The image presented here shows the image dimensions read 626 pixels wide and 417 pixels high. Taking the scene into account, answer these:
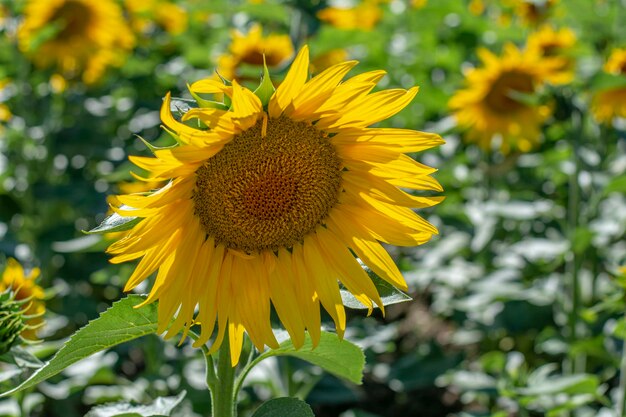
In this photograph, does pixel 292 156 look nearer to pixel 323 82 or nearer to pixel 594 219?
pixel 323 82

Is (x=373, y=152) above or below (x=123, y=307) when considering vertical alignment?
above

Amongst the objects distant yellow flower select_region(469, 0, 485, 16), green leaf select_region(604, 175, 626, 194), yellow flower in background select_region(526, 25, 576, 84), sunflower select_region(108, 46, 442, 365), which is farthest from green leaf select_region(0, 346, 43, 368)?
distant yellow flower select_region(469, 0, 485, 16)

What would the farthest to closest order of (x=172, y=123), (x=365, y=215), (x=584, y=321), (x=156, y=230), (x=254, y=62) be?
1. (x=254, y=62)
2. (x=584, y=321)
3. (x=365, y=215)
4. (x=156, y=230)
5. (x=172, y=123)

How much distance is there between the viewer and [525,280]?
3451 mm

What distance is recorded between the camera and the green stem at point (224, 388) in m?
1.52

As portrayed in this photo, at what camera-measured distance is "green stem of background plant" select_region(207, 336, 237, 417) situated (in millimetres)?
1518

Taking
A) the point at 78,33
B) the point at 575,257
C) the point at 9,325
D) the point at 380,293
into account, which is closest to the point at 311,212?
the point at 380,293

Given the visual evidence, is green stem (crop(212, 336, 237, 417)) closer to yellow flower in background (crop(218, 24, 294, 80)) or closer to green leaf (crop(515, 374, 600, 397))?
green leaf (crop(515, 374, 600, 397))

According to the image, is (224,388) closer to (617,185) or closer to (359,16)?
(617,185)

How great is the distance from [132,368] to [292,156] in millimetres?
2658

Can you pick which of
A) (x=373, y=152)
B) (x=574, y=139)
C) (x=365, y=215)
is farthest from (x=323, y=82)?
(x=574, y=139)

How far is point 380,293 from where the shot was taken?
1.51 metres

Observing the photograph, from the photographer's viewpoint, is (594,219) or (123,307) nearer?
(123,307)

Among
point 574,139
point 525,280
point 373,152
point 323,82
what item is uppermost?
point 323,82
